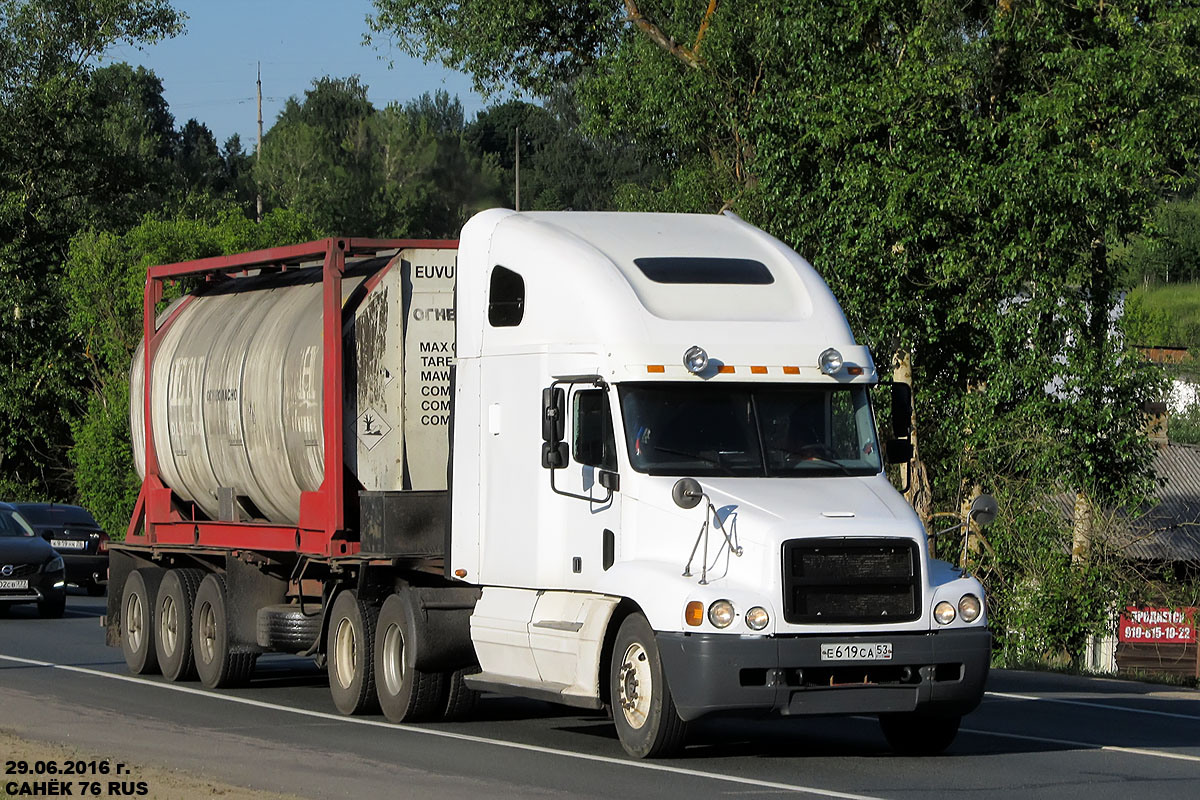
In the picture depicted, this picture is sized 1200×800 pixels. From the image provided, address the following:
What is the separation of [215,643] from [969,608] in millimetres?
8091

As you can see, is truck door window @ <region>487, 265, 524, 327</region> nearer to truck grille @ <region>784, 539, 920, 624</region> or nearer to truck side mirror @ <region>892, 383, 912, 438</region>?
truck side mirror @ <region>892, 383, 912, 438</region>

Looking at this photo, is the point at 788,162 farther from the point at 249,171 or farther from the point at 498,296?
the point at 249,171

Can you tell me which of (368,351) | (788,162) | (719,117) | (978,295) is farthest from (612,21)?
(368,351)

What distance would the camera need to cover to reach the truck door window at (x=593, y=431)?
490 inches

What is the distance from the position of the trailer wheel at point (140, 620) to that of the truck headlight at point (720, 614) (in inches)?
355

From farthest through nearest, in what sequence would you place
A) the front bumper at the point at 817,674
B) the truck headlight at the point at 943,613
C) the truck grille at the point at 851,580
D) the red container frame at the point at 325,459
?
the red container frame at the point at 325,459, the truck headlight at the point at 943,613, the truck grille at the point at 851,580, the front bumper at the point at 817,674

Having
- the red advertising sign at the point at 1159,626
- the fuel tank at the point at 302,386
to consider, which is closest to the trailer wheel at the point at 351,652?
the fuel tank at the point at 302,386

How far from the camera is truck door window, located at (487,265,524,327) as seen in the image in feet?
44.6

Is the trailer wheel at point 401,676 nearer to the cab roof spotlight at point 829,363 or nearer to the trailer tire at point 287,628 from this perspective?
the trailer tire at point 287,628

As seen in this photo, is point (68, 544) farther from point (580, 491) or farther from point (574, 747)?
point (580, 491)

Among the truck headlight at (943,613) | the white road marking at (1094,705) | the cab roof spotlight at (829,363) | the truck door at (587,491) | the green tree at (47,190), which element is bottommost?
the white road marking at (1094,705)

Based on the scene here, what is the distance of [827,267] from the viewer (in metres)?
27.1

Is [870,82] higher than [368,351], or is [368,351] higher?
[870,82]

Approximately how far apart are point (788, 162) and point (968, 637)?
16927 mm
